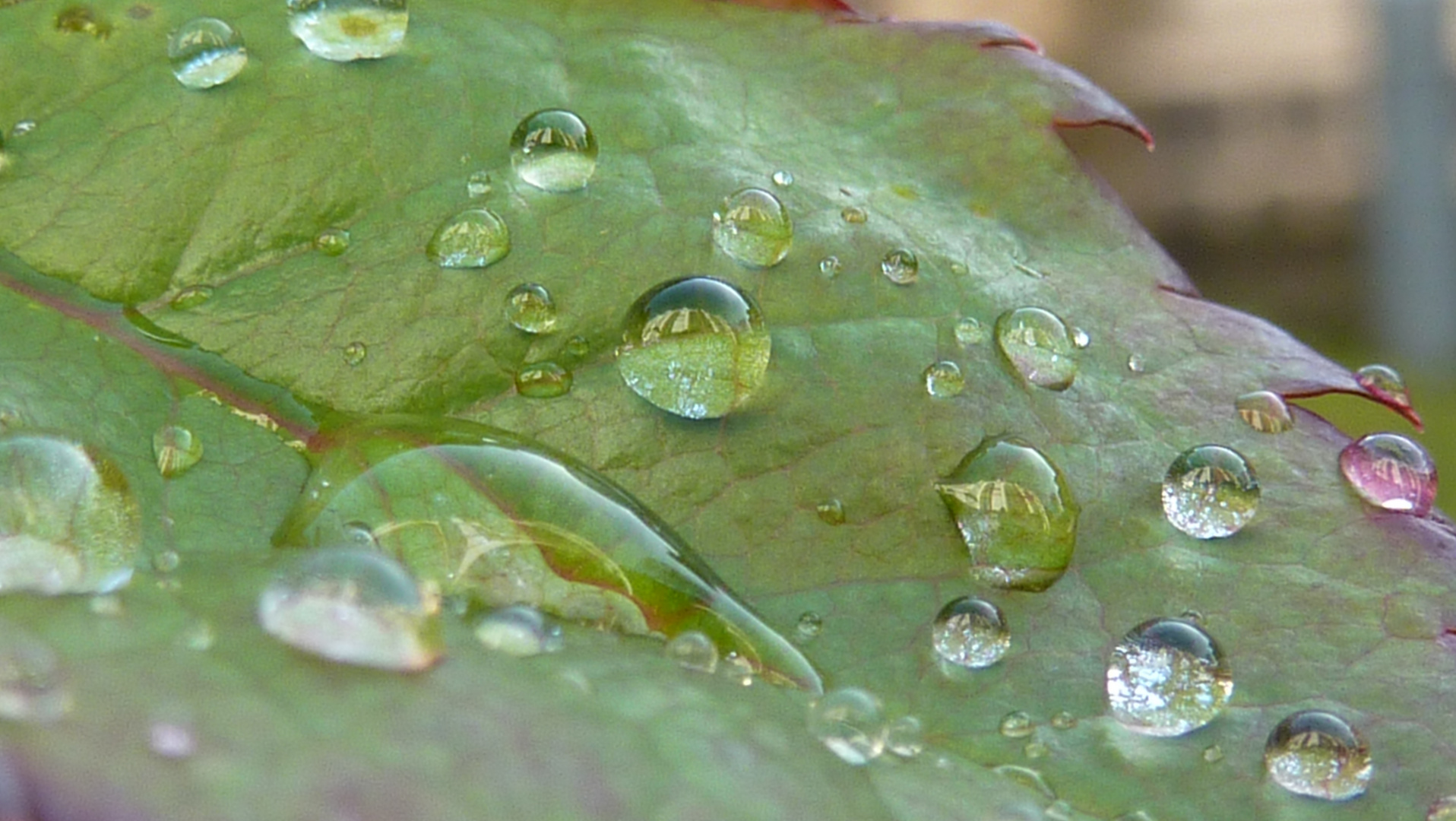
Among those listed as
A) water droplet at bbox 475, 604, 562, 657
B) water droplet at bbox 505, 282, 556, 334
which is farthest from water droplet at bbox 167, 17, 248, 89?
water droplet at bbox 475, 604, 562, 657

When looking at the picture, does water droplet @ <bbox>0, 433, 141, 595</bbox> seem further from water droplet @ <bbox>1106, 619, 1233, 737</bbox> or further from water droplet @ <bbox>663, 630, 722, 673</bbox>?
water droplet @ <bbox>1106, 619, 1233, 737</bbox>

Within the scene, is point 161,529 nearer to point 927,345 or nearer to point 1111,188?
point 927,345

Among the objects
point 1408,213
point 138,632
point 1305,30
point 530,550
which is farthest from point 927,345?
point 1305,30

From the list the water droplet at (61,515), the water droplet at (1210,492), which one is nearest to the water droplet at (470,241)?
the water droplet at (61,515)

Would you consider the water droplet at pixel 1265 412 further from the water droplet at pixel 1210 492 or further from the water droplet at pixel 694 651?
the water droplet at pixel 694 651

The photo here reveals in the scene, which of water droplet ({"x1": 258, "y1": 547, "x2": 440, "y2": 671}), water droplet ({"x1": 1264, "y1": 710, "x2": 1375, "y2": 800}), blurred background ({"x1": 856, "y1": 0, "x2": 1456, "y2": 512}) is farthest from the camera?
blurred background ({"x1": 856, "y1": 0, "x2": 1456, "y2": 512})

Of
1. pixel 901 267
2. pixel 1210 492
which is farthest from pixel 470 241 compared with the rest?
pixel 1210 492
